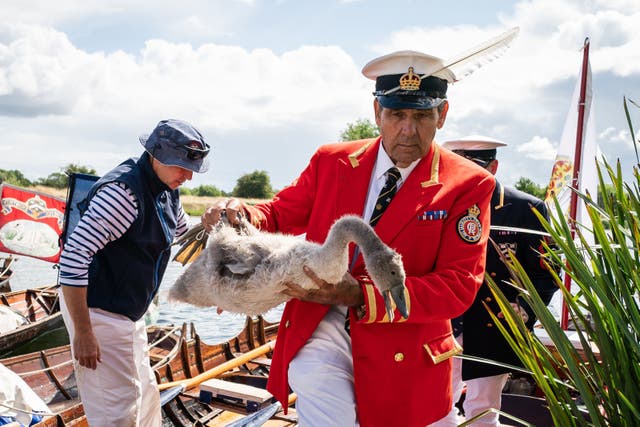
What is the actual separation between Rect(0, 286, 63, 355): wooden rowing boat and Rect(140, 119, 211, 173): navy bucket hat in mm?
11769

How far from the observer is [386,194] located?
3373mm

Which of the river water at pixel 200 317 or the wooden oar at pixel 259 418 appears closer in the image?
the wooden oar at pixel 259 418

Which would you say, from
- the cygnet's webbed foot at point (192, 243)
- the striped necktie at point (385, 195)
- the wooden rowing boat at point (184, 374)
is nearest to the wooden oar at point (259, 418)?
the wooden rowing boat at point (184, 374)

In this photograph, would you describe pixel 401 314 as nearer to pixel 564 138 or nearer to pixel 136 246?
pixel 136 246

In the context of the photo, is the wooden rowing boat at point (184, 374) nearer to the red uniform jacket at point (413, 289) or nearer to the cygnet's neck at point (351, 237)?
the red uniform jacket at point (413, 289)

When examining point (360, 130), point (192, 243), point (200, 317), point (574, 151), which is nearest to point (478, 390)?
point (192, 243)

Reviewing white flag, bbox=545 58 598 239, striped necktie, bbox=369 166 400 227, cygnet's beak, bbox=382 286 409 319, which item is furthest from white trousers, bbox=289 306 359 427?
white flag, bbox=545 58 598 239

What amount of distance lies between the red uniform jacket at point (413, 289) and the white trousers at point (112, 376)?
154 cm

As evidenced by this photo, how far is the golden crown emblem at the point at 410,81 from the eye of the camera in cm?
327

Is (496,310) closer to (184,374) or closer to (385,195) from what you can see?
(385,195)

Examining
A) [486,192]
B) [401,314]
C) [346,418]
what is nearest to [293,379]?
[346,418]

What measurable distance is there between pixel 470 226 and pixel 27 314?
56.9ft

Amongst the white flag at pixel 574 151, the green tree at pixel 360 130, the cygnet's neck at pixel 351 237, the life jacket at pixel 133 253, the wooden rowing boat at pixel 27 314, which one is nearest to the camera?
the cygnet's neck at pixel 351 237

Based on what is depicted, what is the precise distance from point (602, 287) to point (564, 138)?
12.6 meters
